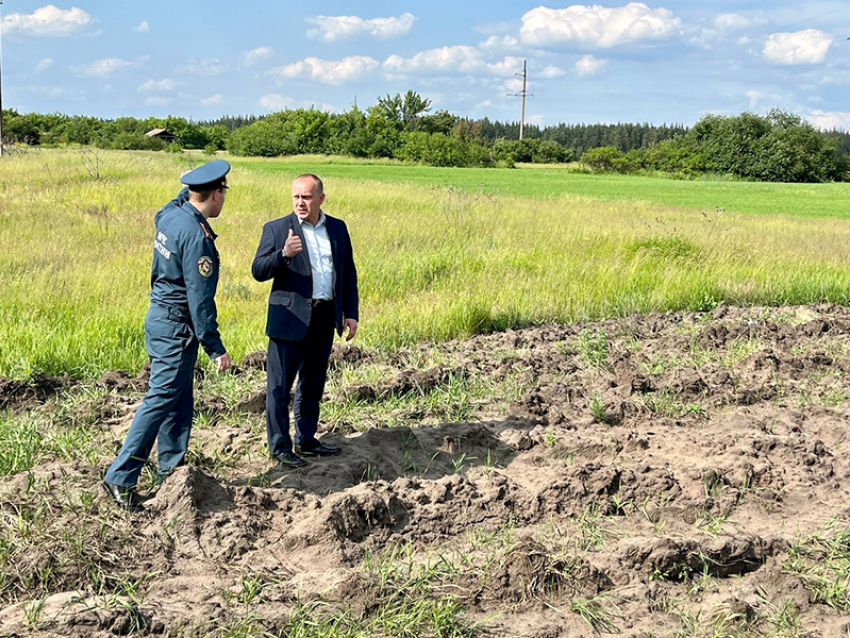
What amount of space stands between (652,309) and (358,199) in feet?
38.2

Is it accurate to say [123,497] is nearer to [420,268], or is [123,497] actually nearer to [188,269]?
[188,269]

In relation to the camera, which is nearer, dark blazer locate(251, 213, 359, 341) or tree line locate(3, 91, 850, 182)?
dark blazer locate(251, 213, 359, 341)

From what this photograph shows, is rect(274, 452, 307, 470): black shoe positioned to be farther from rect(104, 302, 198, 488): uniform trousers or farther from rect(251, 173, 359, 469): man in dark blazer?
rect(104, 302, 198, 488): uniform trousers

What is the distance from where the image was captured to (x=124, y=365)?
744 cm

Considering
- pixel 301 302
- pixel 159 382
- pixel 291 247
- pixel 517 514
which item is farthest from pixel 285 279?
pixel 517 514

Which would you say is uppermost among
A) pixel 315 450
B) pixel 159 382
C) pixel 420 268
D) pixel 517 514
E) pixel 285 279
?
pixel 285 279

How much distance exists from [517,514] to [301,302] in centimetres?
182

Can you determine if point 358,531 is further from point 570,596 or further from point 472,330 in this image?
point 472,330

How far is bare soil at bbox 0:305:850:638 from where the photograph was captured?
3.67 m

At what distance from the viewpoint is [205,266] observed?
14.0ft

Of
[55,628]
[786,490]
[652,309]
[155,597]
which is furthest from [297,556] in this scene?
[652,309]

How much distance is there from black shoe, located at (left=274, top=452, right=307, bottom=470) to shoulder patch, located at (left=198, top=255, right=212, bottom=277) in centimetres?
140

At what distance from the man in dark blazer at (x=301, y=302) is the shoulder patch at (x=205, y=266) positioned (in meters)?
0.53

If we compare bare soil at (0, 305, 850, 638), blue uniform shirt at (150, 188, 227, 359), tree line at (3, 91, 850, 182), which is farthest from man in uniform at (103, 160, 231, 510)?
tree line at (3, 91, 850, 182)
